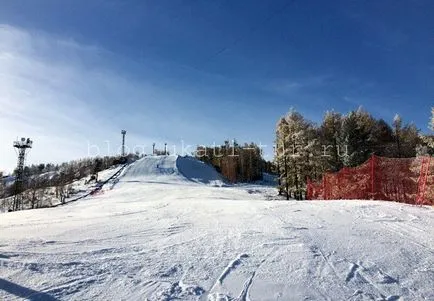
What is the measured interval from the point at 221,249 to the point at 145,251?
4.95ft

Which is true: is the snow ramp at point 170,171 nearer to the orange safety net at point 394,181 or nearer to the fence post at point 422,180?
the orange safety net at point 394,181

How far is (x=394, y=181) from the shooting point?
65.2ft

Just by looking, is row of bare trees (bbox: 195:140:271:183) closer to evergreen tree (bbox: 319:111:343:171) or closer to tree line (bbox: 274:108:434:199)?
evergreen tree (bbox: 319:111:343:171)

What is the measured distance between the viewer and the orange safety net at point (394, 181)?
1684 centimetres

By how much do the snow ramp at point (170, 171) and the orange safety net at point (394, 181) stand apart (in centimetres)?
4614

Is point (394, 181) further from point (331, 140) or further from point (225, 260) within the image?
point (331, 140)

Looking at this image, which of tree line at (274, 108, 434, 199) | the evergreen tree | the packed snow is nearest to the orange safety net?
the packed snow

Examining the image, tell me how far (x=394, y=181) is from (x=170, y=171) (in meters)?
62.0

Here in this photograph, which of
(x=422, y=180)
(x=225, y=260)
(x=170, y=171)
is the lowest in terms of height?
(x=225, y=260)

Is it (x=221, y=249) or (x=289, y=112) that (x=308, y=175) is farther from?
(x=221, y=249)


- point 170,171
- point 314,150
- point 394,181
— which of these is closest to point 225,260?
point 394,181

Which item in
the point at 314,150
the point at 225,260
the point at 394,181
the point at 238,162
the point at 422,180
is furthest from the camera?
the point at 238,162

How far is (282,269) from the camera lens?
22.3 ft

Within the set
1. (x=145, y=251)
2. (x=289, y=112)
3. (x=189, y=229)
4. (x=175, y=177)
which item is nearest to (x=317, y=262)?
(x=145, y=251)
